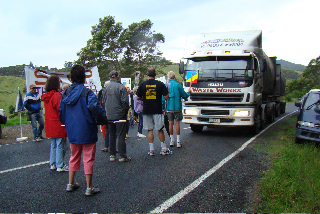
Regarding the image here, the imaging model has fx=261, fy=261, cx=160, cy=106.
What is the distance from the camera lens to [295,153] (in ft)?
20.2

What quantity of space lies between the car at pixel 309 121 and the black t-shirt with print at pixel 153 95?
412cm

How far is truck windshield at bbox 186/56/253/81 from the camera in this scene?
860 cm

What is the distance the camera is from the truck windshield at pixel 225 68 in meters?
8.60

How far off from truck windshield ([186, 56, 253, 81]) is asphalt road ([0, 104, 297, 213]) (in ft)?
8.69

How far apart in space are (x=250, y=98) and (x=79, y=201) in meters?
6.40

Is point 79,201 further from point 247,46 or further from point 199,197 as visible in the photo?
point 247,46

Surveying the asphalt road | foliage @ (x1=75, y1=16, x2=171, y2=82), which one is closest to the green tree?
foliage @ (x1=75, y1=16, x2=171, y2=82)

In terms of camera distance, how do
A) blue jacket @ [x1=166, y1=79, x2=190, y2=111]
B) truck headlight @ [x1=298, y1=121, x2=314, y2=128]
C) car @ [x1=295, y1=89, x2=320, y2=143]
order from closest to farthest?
car @ [x1=295, y1=89, x2=320, y2=143]
truck headlight @ [x1=298, y1=121, x2=314, y2=128]
blue jacket @ [x1=166, y1=79, x2=190, y2=111]

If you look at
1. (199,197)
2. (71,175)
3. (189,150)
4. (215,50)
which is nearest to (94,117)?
(71,175)

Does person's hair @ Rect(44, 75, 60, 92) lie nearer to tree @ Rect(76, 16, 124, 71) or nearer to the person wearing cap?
the person wearing cap

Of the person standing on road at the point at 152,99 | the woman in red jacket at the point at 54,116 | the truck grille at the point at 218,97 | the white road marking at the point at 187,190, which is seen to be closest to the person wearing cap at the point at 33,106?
the woman in red jacket at the point at 54,116

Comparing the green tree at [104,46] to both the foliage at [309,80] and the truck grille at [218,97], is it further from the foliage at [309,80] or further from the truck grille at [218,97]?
the foliage at [309,80]

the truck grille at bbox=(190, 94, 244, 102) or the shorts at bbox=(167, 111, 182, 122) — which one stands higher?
the truck grille at bbox=(190, 94, 244, 102)

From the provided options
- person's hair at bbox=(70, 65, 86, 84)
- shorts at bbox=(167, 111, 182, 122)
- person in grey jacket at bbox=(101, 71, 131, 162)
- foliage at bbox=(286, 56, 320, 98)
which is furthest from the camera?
foliage at bbox=(286, 56, 320, 98)
